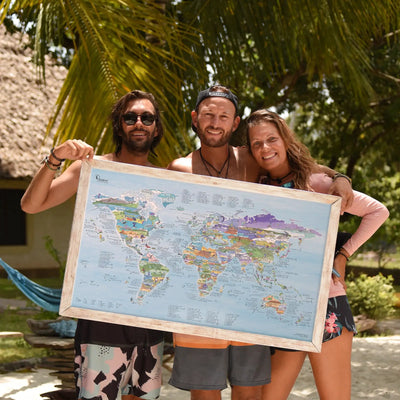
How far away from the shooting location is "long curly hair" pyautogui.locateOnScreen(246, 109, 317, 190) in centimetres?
241

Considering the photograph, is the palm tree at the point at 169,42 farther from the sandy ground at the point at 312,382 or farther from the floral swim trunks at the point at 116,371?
the sandy ground at the point at 312,382

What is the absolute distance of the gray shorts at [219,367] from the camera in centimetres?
235

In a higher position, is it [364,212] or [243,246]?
[364,212]

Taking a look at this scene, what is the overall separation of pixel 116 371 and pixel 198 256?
0.56 metres

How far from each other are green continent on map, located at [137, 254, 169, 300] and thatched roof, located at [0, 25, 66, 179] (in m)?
7.05

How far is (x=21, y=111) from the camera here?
10.2m

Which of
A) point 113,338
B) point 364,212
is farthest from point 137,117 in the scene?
point 364,212

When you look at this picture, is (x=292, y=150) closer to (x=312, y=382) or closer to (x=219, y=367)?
(x=219, y=367)

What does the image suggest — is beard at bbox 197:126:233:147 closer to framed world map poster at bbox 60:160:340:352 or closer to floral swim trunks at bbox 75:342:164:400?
framed world map poster at bbox 60:160:340:352

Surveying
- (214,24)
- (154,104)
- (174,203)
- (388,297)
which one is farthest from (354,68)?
(388,297)

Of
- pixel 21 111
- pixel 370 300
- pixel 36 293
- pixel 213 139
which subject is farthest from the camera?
pixel 21 111

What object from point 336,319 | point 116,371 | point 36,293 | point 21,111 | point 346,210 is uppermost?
point 21,111

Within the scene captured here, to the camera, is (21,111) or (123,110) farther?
(21,111)

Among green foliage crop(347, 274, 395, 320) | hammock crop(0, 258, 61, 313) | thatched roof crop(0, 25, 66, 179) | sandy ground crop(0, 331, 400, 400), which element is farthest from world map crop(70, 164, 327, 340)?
thatched roof crop(0, 25, 66, 179)
